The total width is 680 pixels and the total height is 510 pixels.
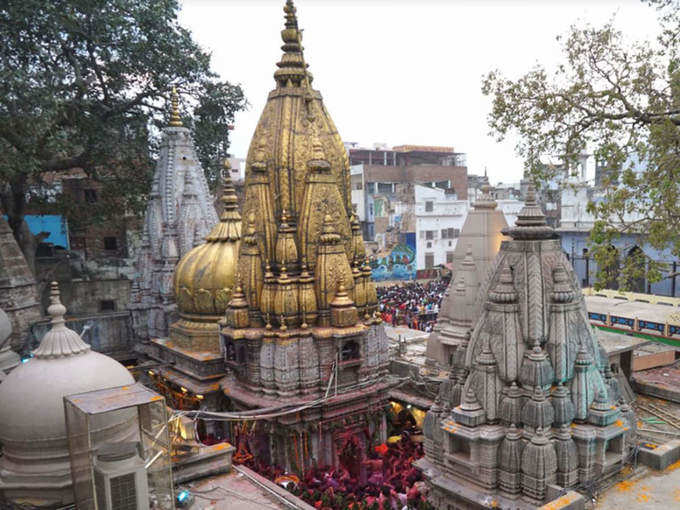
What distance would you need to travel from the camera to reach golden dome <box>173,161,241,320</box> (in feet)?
48.6

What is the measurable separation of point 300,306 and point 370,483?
4.17m

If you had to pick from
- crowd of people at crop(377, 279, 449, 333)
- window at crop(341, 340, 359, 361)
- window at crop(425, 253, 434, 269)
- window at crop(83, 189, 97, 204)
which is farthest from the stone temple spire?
window at crop(425, 253, 434, 269)

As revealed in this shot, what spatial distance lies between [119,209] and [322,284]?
14563mm

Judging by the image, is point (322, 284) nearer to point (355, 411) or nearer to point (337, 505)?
point (355, 411)

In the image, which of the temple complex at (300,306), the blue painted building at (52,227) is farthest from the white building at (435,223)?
the temple complex at (300,306)

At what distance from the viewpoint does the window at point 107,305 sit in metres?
25.1

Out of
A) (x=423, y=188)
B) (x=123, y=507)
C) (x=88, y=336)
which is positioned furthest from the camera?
(x=423, y=188)

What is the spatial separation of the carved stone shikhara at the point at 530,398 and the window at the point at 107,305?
21.2 meters

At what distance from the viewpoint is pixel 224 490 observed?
841cm

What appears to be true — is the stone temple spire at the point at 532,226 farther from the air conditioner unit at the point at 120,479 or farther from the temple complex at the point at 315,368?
the air conditioner unit at the point at 120,479

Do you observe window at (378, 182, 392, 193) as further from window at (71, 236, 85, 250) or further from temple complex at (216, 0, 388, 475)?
temple complex at (216, 0, 388, 475)

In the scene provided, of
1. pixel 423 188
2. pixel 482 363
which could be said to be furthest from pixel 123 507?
pixel 423 188

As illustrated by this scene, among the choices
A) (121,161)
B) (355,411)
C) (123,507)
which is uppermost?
(121,161)

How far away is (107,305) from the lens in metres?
25.3
